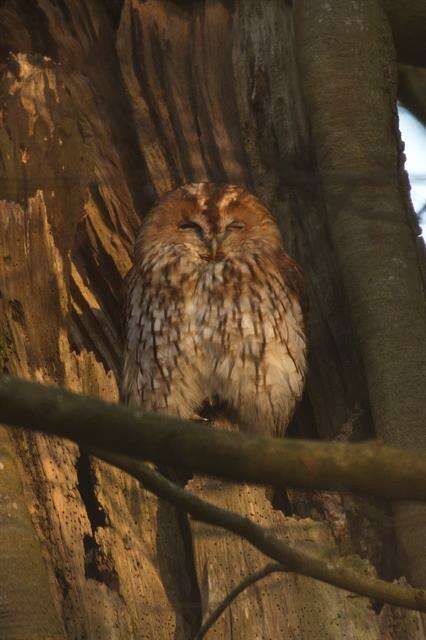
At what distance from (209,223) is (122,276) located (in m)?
0.42

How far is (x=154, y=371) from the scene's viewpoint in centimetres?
390

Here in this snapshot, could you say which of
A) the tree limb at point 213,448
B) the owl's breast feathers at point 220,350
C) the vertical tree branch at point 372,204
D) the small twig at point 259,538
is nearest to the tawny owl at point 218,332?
the owl's breast feathers at point 220,350

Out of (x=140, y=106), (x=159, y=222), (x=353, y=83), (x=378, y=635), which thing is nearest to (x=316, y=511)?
(x=378, y=635)

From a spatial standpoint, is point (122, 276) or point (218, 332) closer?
point (218, 332)

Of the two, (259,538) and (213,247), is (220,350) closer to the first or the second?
(213,247)

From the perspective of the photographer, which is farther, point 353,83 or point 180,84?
point 180,84

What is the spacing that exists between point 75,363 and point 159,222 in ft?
2.79

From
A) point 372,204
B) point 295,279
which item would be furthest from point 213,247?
point 372,204

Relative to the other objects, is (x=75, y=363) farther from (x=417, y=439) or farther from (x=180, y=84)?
(x=180, y=84)

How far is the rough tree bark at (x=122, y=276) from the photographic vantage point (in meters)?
3.07

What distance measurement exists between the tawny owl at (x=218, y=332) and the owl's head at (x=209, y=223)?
0.02 metres

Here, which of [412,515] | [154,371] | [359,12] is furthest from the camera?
[359,12]

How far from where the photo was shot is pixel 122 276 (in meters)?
4.37

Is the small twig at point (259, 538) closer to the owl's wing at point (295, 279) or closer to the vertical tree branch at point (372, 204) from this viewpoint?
the vertical tree branch at point (372, 204)
